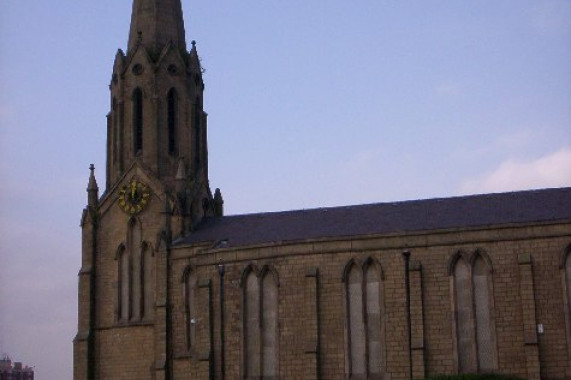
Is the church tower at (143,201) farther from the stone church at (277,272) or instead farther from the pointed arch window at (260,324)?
the pointed arch window at (260,324)

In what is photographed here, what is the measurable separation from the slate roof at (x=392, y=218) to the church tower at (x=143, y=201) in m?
2.92

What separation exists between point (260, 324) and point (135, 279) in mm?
10441

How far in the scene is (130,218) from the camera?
68.2 metres

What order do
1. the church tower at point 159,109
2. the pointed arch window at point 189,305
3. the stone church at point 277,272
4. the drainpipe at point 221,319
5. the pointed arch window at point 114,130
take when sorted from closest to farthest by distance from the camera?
the stone church at point 277,272, the drainpipe at point 221,319, the pointed arch window at point 189,305, the church tower at point 159,109, the pointed arch window at point 114,130

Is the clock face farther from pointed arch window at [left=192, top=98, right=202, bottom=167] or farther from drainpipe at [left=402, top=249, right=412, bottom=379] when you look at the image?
drainpipe at [left=402, top=249, right=412, bottom=379]

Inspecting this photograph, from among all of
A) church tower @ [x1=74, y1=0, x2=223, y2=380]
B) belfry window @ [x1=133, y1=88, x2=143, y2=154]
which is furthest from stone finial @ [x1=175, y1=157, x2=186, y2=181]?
belfry window @ [x1=133, y1=88, x2=143, y2=154]

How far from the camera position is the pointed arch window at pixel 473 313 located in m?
56.2

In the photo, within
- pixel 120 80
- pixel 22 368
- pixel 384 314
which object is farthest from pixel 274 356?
pixel 22 368

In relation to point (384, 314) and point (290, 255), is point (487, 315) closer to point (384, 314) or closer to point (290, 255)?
point (384, 314)

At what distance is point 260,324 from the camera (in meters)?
61.2

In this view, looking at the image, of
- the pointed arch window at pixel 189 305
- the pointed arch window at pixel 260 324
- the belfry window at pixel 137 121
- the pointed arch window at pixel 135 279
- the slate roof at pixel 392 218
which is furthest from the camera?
the belfry window at pixel 137 121

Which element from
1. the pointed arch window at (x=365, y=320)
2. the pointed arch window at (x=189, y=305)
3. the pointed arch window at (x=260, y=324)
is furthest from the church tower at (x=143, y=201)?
the pointed arch window at (x=365, y=320)

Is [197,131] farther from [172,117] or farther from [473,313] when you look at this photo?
[473,313]

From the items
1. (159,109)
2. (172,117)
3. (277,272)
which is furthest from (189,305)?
(159,109)
